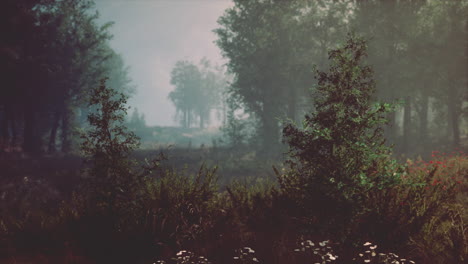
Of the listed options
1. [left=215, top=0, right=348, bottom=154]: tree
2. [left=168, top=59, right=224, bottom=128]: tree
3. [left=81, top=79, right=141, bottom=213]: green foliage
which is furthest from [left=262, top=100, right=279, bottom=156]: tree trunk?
[left=168, top=59, right=224, bottom=128]: tree

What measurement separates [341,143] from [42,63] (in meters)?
23.1

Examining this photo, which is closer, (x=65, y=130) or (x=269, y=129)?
(x=65, y=130)

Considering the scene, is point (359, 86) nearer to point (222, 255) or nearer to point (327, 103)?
point (327, 103)

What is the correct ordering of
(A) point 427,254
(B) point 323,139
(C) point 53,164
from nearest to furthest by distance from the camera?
(A) point 427,254, (B) point 323,139, (C) point 53,164

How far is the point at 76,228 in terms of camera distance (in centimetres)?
558

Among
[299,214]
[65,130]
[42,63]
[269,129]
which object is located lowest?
[299,214]

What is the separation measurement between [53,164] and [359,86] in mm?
17281

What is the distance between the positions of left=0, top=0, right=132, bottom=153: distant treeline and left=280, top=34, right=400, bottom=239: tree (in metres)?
14.7

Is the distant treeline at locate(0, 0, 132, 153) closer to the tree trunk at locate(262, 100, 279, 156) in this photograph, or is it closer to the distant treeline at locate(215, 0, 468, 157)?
the distant treeline at locate(215, 0, 468, 157)

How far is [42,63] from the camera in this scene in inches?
871

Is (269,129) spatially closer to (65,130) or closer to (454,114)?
(454,114)

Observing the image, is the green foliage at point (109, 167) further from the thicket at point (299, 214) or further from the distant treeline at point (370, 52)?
the distant treeline at point (370, 52)

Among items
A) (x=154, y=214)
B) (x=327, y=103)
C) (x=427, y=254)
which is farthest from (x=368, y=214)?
(x=154, y=214)

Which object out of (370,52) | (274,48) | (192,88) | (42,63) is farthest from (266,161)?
(192,88)
